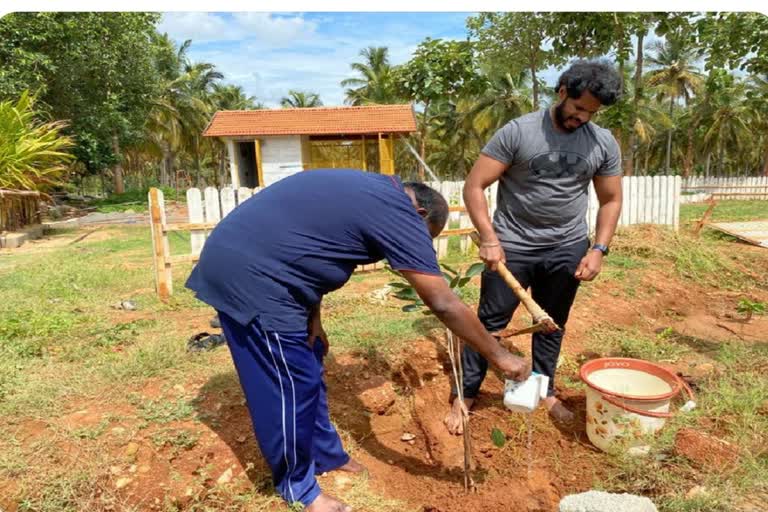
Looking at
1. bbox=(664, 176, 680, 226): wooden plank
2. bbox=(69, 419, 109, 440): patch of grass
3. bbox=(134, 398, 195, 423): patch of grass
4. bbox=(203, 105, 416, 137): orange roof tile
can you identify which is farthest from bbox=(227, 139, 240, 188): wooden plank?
bbox=(69, 419, 109, 440): patch of grass

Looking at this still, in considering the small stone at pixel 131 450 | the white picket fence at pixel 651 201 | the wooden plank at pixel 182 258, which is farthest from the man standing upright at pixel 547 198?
the white picket fence at pixel 651 201

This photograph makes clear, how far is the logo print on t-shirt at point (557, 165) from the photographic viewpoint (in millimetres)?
2441

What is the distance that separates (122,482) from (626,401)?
2264mm

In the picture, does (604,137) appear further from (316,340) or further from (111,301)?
(111,301)

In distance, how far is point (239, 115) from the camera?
688 inches

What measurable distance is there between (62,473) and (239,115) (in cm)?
1683

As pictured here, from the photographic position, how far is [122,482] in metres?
2.14

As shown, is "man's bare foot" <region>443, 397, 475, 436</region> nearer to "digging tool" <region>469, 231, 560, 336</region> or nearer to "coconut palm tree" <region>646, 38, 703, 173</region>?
"digging tool" <region>469, 231, 560, 336</region>

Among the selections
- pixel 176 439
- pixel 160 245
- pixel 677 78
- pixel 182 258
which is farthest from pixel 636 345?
pixel 677 78

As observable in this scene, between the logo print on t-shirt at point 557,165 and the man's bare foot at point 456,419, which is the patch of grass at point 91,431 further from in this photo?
the logo print on t-shirt at point 557,165

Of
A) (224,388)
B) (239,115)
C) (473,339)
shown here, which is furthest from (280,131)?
(473,339)

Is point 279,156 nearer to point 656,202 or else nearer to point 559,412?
point 656,202

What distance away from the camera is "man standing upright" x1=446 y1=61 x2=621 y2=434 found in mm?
2420

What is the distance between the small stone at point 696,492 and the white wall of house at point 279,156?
15952 millimetres
